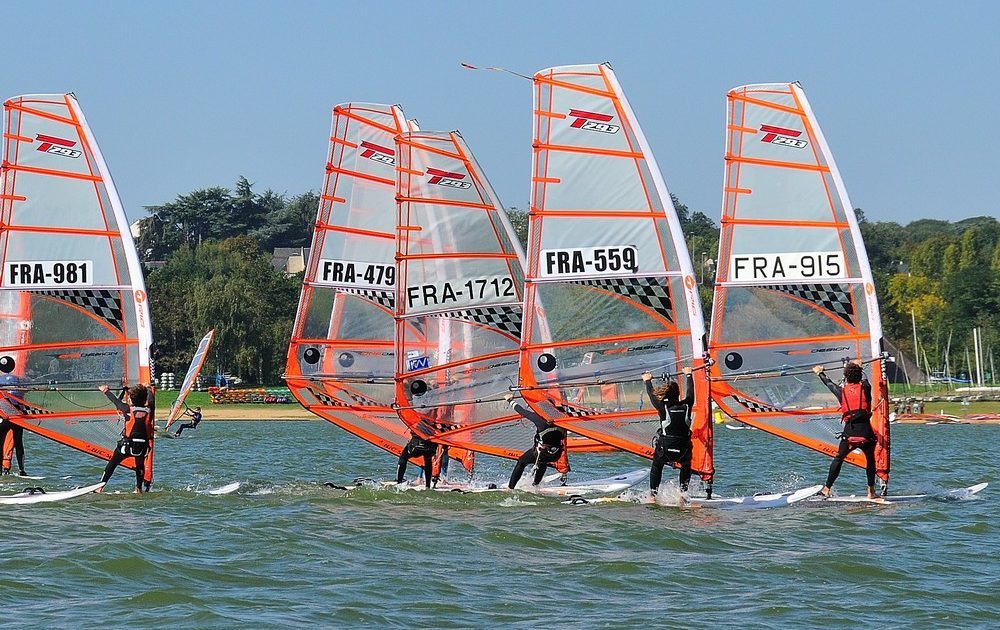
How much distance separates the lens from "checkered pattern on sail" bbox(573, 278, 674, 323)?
15.8m

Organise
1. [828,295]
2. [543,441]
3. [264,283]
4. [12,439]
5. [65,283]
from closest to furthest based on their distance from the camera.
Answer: [543,441]
[828,295]
[65,283]
[12,439]
[264,283]

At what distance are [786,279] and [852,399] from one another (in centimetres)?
187

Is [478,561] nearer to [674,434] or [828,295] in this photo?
[674,434]

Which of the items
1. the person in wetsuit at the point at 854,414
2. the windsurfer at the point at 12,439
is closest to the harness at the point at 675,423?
the person in wetsuit at the point at 854,414

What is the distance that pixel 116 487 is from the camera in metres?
17.8

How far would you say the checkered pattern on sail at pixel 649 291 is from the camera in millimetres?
15812

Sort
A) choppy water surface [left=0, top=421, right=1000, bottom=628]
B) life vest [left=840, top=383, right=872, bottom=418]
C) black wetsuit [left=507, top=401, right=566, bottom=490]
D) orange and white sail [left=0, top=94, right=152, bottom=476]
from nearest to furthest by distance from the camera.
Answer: choppy water surface [left=0, top=421, right=1000, bottom=628] → life vest [left=840, top=383, right=872, bottom=418] → black wetsuit [left=507, top=401, right=566, bottom=490] → orange and white sail [left=0, top=94, right=152, bottom=476]

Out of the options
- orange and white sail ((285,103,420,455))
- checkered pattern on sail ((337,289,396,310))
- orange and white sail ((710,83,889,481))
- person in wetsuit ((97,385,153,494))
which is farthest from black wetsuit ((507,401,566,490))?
checkered pattern on sail ((337,289,396,310))

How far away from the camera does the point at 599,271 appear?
1588 centimetres

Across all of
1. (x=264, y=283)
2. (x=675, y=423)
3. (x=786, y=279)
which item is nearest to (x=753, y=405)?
(x=786, y=279)

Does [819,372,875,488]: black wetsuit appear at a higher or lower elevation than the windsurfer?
higher

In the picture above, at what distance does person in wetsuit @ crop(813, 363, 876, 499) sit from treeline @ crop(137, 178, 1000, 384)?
35.0 m

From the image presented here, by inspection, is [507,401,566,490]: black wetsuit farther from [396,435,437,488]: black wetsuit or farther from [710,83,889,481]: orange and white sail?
[710,83,889,481]: orange and white sail

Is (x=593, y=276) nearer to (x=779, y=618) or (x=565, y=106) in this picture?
(x=565, y=106)
